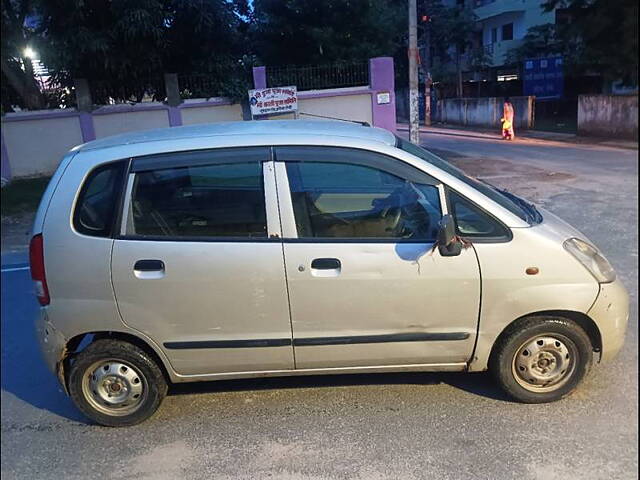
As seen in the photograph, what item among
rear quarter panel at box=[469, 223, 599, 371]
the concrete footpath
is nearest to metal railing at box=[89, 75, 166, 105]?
the concrete footpath

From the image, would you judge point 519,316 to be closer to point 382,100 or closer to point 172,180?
point 172,180

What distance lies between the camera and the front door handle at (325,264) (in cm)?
288

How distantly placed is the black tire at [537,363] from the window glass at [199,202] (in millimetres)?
1508

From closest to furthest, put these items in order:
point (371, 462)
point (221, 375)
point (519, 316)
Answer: point (371, 462) → point (519, 316) → point (221, 375)

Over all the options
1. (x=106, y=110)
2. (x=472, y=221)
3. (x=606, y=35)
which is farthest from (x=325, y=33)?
(x=606, y=35)

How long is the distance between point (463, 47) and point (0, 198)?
1812 cm

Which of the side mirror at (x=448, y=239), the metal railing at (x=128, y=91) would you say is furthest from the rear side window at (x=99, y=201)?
the metal railing at (x=128, y=91)

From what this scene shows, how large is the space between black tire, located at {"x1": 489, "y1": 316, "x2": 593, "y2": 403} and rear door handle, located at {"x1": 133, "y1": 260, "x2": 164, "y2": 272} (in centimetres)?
190

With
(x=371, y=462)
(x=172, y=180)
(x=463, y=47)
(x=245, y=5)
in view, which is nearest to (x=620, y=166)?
(x=371, y=462)

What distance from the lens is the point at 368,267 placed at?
2873 mm

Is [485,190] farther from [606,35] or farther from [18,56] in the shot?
[18,56]

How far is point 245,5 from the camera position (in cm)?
639

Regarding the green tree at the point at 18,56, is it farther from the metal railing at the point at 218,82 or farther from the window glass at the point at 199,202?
the window glass at the point at 199,202

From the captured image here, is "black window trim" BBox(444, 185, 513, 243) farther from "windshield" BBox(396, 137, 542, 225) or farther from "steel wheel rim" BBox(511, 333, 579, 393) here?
"steel wheel rim" BBox(511, 333, 579, 393)
